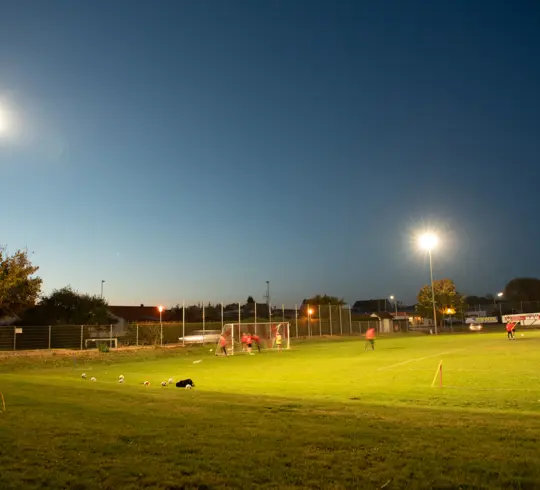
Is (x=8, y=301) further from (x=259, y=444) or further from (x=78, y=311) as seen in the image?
(x=259, y=444)

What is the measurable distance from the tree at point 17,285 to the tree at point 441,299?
87689 millimetres

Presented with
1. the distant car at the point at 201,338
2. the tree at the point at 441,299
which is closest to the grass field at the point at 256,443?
the distant car at the point at 201,338

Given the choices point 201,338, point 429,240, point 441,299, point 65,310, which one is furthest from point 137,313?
point 441,299

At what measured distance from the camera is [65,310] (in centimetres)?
6362

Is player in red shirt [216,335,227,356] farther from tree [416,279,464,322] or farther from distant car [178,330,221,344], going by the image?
tree [416,279,464,322]

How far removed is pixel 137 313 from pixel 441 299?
6454 centimetres

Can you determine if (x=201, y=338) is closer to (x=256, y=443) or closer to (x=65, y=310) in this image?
(x=65, y=310)

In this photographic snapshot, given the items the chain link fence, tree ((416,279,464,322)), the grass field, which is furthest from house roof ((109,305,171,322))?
the grass field

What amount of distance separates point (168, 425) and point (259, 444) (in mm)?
2233

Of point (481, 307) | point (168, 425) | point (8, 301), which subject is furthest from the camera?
point (481, 307)

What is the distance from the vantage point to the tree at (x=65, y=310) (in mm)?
62156

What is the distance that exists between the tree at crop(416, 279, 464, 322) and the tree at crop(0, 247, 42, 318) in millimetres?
87689

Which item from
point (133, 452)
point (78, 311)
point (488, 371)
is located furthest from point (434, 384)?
point (78, 311)

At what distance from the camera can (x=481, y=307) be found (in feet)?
543
